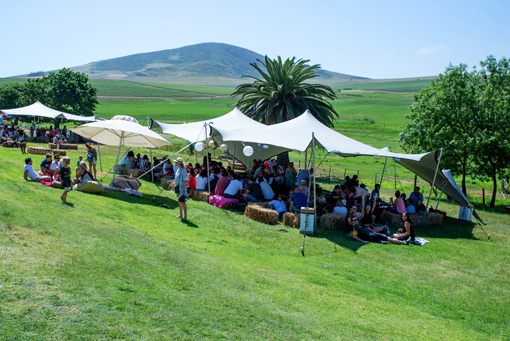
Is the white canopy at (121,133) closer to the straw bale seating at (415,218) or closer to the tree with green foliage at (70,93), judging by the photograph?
the straw bale seating at (415,218)

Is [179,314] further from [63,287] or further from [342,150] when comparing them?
[342,150]

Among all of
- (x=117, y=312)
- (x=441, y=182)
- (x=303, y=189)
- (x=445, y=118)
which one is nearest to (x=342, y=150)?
(x=303, y=189)

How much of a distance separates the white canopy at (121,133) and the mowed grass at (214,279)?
9.73 ft

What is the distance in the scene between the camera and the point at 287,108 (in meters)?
27.2

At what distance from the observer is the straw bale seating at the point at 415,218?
15547 millimetres

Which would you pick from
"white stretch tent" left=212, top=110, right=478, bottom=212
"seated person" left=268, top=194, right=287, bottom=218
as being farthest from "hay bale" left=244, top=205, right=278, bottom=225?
"white stretch tent" left=212, top=110, right=478, bottom=212

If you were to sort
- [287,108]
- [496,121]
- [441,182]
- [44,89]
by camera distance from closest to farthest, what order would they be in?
1. [441,182]
2. [496,121]
3. [287,108]
4. [44,89]

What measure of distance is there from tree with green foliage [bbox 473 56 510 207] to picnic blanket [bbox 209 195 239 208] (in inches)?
567

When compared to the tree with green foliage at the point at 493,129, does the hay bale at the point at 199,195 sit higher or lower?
lower

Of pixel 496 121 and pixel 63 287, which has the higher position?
pixel 496 121

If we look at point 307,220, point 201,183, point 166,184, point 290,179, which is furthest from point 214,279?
point 290,179

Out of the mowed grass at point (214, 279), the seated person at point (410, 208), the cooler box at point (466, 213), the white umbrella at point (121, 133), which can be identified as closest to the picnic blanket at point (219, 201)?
the mowed grass at point (214, 279)

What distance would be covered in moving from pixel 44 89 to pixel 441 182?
47843 millimetres

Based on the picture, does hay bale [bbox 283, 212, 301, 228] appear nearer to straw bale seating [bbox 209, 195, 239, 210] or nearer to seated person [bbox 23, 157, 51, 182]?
straw bale seating [bbox 209, 195, 239, 210]
